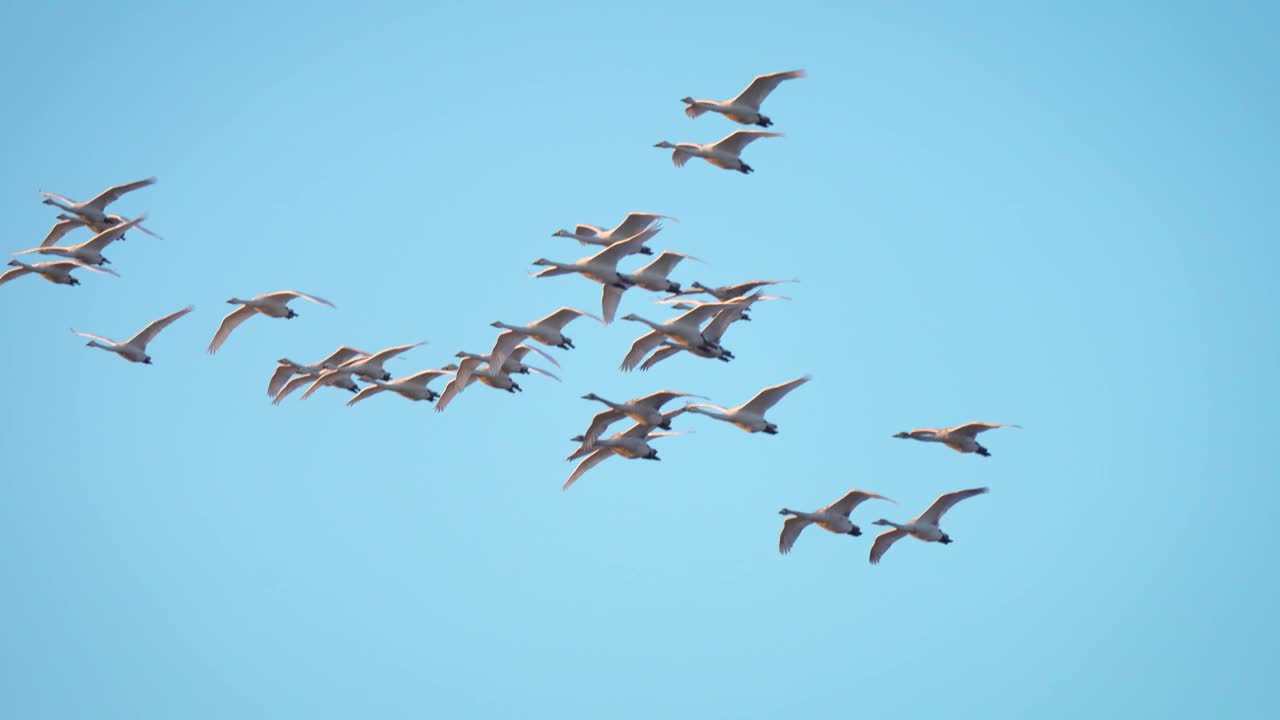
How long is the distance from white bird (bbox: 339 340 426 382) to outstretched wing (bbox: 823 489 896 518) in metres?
11.9

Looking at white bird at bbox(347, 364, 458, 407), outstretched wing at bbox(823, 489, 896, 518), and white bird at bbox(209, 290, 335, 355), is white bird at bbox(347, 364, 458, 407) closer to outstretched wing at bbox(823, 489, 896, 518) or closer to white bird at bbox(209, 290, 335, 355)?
white bird at bbox(209, 290, 335, 355)

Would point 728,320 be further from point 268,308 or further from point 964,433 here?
point 268,308

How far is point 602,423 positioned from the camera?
5059 centimetres

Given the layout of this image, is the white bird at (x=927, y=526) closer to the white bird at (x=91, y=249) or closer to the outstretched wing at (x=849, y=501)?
the outstretched wing at (x=849, y=501)

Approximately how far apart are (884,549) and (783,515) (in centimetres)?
276

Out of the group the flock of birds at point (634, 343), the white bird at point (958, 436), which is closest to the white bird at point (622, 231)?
the flock of birds at point (634, 343)

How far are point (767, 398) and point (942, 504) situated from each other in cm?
523

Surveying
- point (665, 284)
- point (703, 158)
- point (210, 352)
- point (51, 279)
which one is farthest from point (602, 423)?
point (51, 279)

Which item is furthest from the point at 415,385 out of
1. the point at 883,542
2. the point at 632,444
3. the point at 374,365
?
the point at 883,542

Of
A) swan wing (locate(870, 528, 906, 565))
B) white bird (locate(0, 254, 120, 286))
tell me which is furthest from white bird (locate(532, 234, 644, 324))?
white bird (locate(0, 254, 120, 286))

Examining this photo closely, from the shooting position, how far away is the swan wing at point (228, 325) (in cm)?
5412

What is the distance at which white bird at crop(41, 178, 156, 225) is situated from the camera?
52.2m

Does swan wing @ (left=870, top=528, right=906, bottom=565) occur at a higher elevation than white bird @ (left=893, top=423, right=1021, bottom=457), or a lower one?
lower

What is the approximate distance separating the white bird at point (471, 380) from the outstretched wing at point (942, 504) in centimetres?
1097
